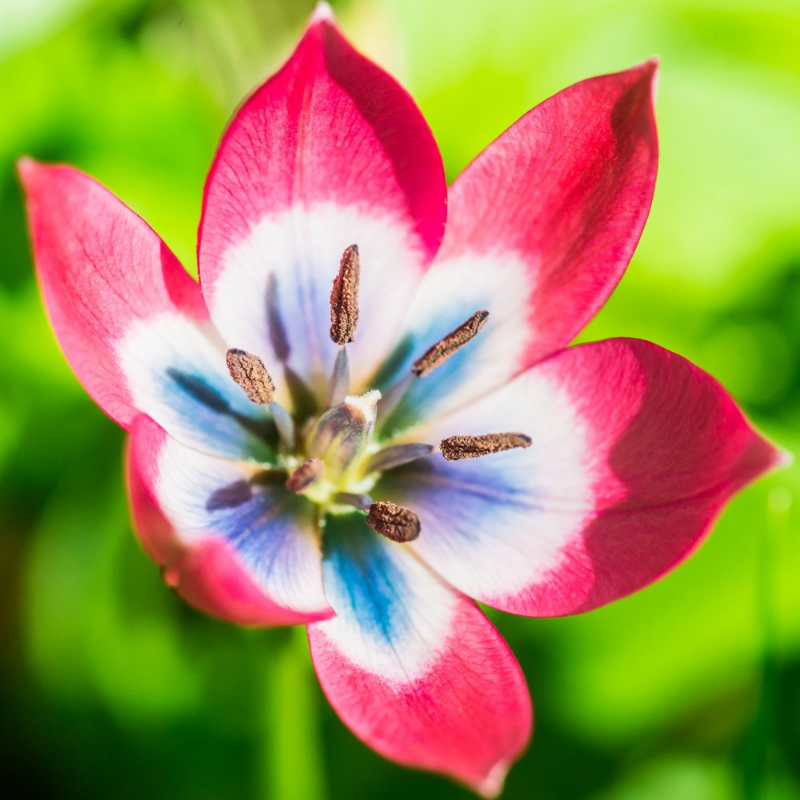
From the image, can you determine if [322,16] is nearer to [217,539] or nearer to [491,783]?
[217,539]

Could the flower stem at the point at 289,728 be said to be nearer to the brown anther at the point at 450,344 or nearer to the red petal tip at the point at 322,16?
the brown anther at the point at 450,344

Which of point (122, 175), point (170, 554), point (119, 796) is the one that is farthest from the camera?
point (122, 175)

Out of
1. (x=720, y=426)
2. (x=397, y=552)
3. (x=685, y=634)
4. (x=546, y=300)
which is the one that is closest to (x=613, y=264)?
(x=546, y=300)

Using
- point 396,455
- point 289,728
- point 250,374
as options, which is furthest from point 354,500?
point 289,728

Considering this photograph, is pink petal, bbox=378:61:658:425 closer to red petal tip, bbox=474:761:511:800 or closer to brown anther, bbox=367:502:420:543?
brown anther, bbox=367:502:420:543

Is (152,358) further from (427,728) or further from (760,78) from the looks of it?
(760,78)

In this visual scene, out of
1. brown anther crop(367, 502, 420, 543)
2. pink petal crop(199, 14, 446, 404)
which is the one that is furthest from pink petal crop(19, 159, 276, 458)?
brown anther crop(367, 502, 420, 543)

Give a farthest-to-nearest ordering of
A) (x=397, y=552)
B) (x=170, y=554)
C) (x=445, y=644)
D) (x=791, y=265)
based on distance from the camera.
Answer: (x=791, y=265), (x=397, y=552), (x=445, y=644), (x=170, y=554)
